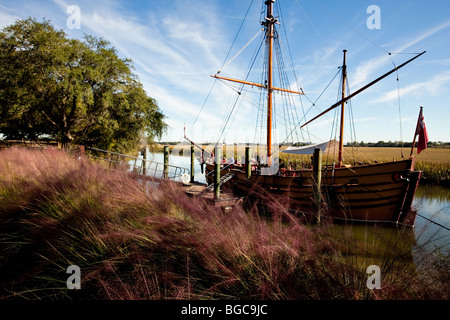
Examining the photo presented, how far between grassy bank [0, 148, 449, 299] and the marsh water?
15cm

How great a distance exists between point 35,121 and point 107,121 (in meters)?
7.00

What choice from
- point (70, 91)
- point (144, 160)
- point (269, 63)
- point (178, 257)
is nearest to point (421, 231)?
point (178, 257)

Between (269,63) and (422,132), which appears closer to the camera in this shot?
(422,132)

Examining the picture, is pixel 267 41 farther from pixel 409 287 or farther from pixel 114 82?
pixel 409 287

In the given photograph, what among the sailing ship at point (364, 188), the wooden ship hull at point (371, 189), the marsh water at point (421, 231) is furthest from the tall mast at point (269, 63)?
the marsh water at point (421, 231)

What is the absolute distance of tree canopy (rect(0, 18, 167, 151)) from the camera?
48.0ft

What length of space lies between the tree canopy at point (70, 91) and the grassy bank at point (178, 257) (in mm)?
14571

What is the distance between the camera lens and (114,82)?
1780cm

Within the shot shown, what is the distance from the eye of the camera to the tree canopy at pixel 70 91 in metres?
14.6

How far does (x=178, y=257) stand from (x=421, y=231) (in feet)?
8.56

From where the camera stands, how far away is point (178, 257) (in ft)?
7.66

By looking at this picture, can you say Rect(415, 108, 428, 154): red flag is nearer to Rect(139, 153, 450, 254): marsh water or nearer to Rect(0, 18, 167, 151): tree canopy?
Rect(139, 153, 450, 254): marsh water

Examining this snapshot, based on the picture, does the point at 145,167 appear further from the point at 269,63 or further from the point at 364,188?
the point at 269,63

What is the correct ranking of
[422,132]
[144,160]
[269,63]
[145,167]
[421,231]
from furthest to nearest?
[269,63] < [144,160] < [145,167] < [422,132] < [421,231]
